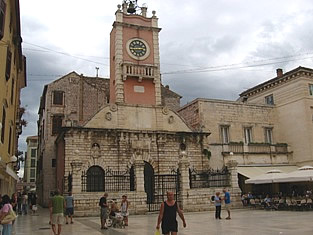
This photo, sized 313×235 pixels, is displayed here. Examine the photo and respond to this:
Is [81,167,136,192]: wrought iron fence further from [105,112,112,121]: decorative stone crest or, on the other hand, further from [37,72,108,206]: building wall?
[37,72,108,206]: building wall

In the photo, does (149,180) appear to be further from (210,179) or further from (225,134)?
(225,134)

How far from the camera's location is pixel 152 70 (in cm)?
2766

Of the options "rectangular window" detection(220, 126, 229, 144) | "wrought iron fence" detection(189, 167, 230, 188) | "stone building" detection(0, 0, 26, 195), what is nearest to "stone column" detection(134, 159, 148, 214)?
"wrought iron fence" detection(189, 167, 230, 188)

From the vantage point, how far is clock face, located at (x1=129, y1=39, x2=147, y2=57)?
27.8 meters

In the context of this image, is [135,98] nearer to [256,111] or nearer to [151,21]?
[151,21]

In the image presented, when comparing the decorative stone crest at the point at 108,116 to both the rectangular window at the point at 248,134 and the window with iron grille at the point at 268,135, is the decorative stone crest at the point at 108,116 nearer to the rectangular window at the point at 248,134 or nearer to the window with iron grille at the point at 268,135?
the rectangular window at the point at 248,134

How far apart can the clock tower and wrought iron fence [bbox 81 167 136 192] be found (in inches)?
210

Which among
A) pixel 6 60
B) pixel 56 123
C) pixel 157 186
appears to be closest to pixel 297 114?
pixel 157 186

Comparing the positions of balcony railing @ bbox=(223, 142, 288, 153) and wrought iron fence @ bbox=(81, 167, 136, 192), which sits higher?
balcony railing @ bbox=(223, 142, 288, 153)

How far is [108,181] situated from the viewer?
23.2 meters

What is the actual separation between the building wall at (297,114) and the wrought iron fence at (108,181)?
14256 mm

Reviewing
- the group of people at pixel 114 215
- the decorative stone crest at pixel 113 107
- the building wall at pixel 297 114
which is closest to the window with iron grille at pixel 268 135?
the building wall at pixel 297 114

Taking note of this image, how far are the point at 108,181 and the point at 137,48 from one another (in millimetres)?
10821

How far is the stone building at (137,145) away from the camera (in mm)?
21969
